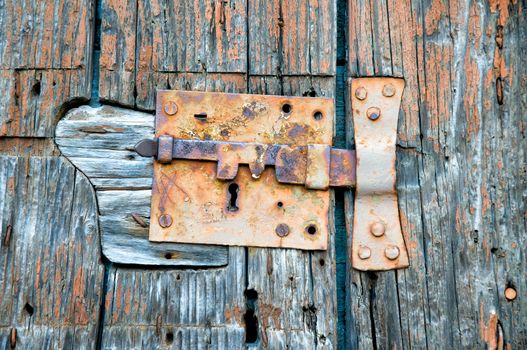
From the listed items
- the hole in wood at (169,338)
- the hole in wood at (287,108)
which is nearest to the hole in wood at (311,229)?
the hole in wood at (287,108)

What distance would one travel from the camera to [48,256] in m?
1.41

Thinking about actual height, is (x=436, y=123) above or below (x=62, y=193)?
above

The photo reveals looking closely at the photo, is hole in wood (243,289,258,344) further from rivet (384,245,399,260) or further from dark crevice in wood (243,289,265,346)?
rivet (384,245,399,260)

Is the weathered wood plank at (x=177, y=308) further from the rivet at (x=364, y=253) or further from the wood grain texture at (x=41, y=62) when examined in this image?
the wood grain texture at (x=41, y=62)

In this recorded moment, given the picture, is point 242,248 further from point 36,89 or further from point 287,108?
point 36,89

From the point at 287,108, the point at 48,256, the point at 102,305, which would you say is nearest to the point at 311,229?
the point at 287,108

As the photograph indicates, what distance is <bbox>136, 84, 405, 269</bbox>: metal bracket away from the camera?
1393 millimetres

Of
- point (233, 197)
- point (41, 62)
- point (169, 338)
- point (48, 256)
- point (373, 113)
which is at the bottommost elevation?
point (169, 338)

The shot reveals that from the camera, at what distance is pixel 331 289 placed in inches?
55.0

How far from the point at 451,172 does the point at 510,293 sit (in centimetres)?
31

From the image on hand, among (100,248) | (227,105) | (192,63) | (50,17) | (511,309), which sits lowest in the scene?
(511,309)

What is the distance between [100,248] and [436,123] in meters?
0.86

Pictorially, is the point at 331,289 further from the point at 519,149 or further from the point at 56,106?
the point at 56,106

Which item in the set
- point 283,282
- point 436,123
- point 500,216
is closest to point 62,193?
point 283,282
